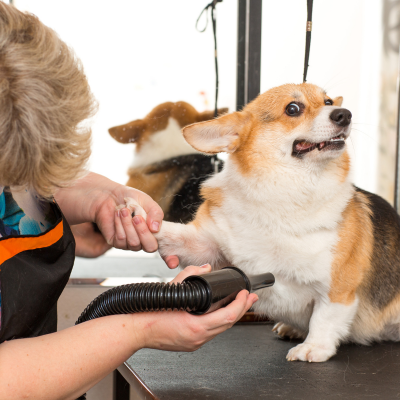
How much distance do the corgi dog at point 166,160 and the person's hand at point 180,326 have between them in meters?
1.24

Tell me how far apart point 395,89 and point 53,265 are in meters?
2.01

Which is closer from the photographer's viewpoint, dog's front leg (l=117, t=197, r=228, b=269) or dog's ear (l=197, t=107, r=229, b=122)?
dog's front leg (l=117, t=197, r=228, b=269)

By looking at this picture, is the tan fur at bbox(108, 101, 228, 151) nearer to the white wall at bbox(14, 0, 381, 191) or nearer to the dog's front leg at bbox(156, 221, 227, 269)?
the white wall at bbox(14, 0, 381, 191)

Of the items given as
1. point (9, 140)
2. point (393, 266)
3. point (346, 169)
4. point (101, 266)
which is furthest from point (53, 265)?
point (101, 266)

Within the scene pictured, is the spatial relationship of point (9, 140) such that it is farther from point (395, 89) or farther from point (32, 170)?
point (395, 89)

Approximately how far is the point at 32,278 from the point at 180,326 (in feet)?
0.95


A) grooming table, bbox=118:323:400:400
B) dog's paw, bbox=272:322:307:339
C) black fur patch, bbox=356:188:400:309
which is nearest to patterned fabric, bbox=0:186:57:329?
grooming table, bbox=118:323:400:400

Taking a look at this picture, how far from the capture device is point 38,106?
2.29 feet

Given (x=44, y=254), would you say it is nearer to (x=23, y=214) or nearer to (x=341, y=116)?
(x=23, y=214)

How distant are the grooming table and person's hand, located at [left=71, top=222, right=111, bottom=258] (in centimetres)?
33

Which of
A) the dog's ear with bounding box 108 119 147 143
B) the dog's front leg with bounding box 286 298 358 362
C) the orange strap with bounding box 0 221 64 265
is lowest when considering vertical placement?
the dog's front leg with bounding box 286 298 358 362

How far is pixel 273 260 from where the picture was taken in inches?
45.1

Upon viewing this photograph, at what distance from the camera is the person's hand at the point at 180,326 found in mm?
795

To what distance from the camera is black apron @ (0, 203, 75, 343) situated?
0.75m
